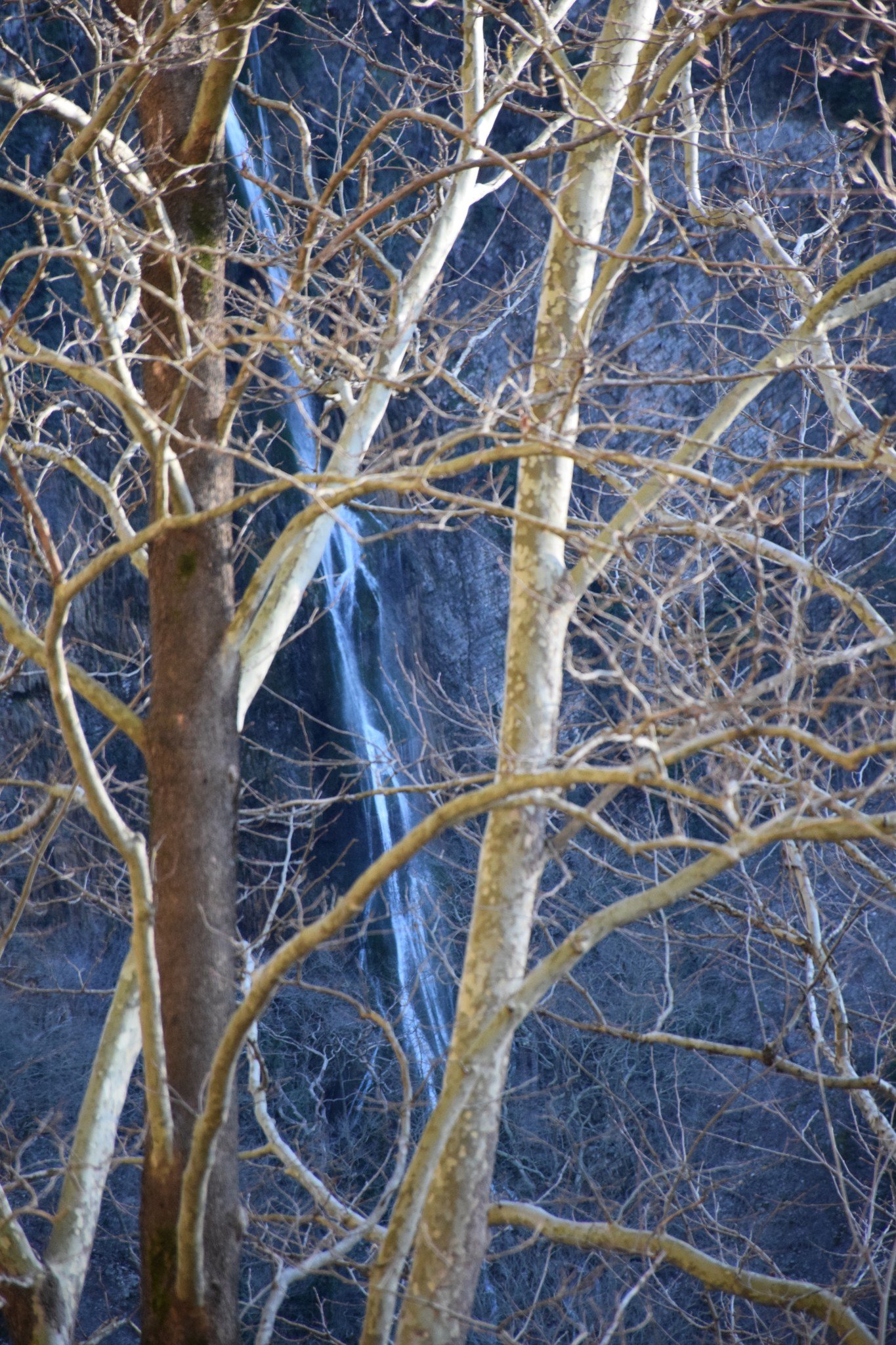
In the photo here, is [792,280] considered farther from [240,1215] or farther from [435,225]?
[240,1215]

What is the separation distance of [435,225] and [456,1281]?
155 inches

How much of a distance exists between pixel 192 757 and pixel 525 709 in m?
1.10

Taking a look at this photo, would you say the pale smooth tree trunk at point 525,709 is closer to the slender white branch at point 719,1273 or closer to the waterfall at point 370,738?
the slender white branch at point 719,1273

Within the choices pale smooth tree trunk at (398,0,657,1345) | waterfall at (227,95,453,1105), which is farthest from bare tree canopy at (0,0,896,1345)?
waterfall at (227,95,453,1105)

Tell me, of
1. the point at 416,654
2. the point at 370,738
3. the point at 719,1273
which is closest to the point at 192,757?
the point at 416,654

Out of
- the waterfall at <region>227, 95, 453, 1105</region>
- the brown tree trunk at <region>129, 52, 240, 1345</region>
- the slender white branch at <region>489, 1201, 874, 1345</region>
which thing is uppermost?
the brown tree trunk at <region>129, 52, 240, 1345</region>

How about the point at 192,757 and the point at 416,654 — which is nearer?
the point at 192,757

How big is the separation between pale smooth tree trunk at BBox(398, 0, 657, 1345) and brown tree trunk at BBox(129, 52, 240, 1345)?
27.0 inches

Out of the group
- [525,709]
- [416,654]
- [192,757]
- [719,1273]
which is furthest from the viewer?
[416,654]

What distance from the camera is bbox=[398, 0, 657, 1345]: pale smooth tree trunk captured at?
→ 304 centimetres

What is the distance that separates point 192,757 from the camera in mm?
3633

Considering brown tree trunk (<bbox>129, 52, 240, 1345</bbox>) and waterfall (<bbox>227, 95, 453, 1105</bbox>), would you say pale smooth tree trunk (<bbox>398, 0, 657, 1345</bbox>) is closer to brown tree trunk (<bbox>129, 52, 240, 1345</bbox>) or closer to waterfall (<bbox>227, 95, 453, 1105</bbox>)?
brown tree trunk (<bbox>129, 52, 240, 1345</bbox>)

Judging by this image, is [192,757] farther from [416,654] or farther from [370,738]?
[370,738]

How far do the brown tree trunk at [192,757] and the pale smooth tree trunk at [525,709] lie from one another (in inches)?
27.0
